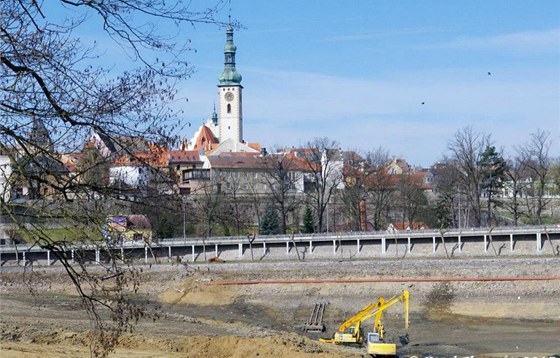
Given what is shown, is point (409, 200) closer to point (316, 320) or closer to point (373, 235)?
point (373, 235)

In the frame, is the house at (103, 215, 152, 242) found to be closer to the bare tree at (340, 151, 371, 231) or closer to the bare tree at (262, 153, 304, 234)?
the bare tree at (262, 153, 304, 234)

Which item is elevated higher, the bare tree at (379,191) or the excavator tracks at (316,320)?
the bare tree at (379,191)

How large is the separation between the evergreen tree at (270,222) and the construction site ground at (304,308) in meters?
13.6

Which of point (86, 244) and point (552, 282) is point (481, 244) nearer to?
point (552, 282)

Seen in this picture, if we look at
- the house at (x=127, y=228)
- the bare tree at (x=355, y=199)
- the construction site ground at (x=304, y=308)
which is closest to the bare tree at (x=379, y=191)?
the bare tree at (x=355, y=199)

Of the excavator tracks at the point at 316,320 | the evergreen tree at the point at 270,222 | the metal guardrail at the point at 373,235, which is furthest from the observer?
the evergreen tree at the point at 270,222

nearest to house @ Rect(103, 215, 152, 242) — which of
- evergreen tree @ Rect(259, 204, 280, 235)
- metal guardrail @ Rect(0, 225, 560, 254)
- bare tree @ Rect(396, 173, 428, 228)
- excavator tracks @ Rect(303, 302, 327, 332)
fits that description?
excavator tracks @ Rect(303, 302, 327, 332)

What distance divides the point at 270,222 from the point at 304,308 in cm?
2487

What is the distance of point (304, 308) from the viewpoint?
4241cm

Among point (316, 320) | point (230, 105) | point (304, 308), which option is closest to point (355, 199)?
point (304, 308)

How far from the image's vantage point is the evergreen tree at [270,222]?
2594 inches

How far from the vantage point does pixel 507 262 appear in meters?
45.7

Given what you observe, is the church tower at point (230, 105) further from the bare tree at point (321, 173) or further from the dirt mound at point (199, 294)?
the dirt mound at point (199, 294)

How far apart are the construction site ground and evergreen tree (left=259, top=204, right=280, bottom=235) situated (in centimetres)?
1356
